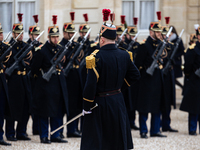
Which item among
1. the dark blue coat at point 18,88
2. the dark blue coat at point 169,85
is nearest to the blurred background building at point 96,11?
the dark blue coat at point 169,85

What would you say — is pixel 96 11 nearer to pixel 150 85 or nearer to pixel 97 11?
pixel 97 11

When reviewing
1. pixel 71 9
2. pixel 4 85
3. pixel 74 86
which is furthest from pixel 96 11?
pixel 4 85

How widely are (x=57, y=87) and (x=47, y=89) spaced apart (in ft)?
0.63

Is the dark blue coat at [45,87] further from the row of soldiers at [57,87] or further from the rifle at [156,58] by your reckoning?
the rifle at [156,58]

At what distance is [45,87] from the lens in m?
8.32

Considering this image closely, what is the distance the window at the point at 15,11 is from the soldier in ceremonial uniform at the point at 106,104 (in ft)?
26.3

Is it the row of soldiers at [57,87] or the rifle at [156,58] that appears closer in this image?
the row of soldiers at [57,87]

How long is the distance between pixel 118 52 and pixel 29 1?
824 cm

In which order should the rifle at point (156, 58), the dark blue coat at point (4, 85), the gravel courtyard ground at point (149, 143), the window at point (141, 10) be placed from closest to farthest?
the dark blue coat at point (4, 85) < the gravel courtyard ground at point (149, 143) < the rifle at point (156, 58) < the window at point (141, 10)

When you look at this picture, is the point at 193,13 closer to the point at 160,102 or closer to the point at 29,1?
the point at 29,1

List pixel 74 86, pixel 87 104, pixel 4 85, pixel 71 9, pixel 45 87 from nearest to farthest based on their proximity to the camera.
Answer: pixel 87 104 → pixel 4 85 → pixel 45 87 → pixel 74 86 → pixel 71 9

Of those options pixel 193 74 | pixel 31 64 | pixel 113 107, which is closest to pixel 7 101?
pixel 31 64

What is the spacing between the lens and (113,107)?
594 centimetres

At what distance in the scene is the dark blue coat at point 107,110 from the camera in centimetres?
583
